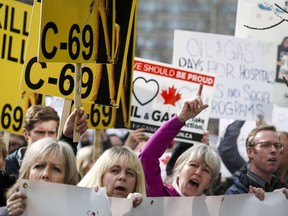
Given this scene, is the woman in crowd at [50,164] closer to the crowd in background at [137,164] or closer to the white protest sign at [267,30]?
the crowd in background at [137,164]

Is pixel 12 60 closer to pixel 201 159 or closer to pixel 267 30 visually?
pixel 201 159

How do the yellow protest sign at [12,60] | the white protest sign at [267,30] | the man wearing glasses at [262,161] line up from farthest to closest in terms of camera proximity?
the white protest sign at [267,30] → the yellow protest sign at [12,60] → the man wearing glasses at [262,161]

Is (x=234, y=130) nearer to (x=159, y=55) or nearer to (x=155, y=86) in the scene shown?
(x=155, y=86)

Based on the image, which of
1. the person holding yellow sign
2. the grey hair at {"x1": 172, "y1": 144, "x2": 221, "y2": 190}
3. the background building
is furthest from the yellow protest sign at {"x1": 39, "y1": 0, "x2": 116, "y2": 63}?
the background building

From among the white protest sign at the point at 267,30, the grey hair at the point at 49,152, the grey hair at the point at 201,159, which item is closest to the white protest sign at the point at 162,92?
the white protest sign at the point at 267,30

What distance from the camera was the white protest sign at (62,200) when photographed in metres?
5.64

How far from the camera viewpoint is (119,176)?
655 cm

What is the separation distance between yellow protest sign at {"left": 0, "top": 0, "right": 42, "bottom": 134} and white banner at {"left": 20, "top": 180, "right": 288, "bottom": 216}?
251 centimetres

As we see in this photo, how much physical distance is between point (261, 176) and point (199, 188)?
105 centimetres

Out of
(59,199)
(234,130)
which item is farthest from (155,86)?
(59,199)

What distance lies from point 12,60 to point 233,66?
7.53ft

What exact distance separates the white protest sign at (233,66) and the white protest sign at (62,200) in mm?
4132

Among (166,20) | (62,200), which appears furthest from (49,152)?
(166,20)

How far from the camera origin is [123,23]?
7480 millimetres
